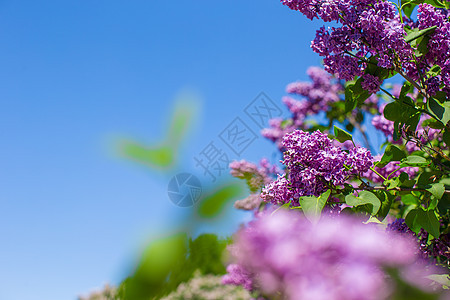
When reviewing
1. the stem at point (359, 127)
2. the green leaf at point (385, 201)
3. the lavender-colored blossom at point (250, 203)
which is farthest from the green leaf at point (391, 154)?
the stem at point (359, 127)

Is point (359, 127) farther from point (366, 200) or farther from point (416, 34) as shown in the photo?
point (366, 200)

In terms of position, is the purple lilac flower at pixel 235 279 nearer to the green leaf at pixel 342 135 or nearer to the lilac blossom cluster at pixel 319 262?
the green leaf at pixel 342 135

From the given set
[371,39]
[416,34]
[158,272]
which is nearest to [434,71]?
[416,34]

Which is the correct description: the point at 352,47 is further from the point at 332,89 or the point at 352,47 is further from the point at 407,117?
the point at 332,89

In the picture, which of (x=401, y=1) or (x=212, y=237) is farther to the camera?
(x=401, y=1)

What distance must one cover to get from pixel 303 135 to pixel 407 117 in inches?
18.6

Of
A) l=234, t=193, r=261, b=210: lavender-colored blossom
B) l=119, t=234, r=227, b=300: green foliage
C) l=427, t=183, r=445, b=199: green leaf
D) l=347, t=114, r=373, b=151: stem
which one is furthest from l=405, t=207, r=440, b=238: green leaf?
l=347, t=114, r=373, b=151: stem

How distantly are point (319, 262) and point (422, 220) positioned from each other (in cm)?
128

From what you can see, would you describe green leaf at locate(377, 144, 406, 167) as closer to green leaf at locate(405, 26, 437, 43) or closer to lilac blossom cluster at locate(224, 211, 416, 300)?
green leaf at locate(405, 26, 437, 43)

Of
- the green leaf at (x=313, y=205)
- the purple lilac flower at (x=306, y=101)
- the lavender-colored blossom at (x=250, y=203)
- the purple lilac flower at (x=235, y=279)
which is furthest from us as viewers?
the purple lilac flower at (x=306, y=101)

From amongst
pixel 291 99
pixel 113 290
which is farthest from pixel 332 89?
pixel 113 290

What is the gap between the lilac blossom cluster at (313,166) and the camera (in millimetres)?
1302

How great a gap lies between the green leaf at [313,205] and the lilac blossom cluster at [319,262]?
73cm

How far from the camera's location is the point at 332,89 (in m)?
4.11
